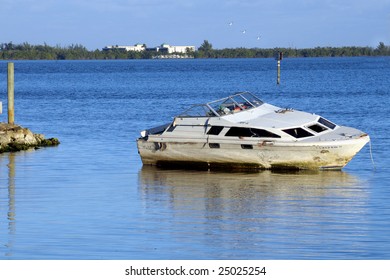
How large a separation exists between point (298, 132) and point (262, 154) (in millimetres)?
1265

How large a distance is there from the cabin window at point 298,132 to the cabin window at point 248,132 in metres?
0.43

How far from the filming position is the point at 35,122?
54219 mm

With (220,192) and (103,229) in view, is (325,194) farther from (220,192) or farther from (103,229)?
(103,229)

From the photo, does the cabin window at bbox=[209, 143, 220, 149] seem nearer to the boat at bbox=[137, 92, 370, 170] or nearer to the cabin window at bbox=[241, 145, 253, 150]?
the boat at bbox=[137, 92, 370, 170]

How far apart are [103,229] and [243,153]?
9429 millimetres

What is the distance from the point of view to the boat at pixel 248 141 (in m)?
30.9

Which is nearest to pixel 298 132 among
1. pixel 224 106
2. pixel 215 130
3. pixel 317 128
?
pixel 317 128

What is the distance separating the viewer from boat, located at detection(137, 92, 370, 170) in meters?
30.9

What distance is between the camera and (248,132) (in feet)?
102

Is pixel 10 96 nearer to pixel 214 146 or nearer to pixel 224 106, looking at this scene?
pixel 224 106

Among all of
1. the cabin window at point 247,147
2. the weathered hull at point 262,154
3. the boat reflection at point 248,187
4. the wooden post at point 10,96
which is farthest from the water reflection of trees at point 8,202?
the cabin window at point 247,147

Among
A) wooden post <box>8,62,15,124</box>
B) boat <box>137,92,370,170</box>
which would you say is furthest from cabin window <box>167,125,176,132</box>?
wooden post <box>8,62,15,124</box>

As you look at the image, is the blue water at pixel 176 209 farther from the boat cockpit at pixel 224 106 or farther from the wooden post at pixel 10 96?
the wooden post at pixel 10 96

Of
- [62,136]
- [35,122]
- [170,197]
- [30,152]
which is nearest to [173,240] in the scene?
[170,197]
